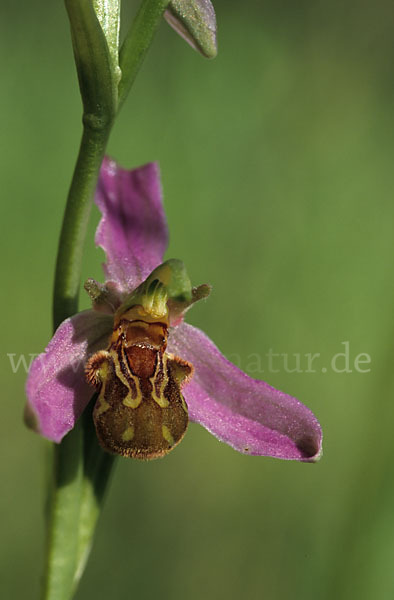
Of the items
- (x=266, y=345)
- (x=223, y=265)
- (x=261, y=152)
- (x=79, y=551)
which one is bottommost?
(x=79, y=551)

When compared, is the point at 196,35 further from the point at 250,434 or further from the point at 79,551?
the point at 79,551

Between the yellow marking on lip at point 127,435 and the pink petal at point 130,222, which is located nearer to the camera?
the yellow marking on lip at point 127,435

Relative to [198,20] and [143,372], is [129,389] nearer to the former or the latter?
[143,372]

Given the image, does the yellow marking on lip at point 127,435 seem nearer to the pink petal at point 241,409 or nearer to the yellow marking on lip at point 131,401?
the yellow marking on lip at point 131,401

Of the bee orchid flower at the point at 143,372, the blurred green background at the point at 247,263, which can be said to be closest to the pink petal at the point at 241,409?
the bee orchid flower at the point at 143,372

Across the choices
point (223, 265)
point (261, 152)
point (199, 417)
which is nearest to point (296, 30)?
point (261, 152)

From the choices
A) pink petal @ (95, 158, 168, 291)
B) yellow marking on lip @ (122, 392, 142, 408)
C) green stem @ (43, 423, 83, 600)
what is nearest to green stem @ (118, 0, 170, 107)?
pink petal @ (95, 158, 168, 291)
